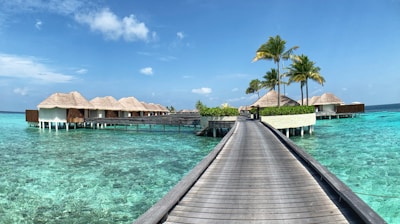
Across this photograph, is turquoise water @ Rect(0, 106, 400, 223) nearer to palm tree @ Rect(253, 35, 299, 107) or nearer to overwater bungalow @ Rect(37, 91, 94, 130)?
palm tree @ Rect(253, 35, 299, 107)

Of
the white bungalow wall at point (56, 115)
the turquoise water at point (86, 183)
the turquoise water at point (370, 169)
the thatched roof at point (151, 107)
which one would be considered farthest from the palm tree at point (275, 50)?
the thatched roof at point (151, 107)

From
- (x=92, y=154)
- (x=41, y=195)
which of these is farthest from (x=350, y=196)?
(x=92, y=154)

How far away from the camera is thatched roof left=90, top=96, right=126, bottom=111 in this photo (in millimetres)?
39688

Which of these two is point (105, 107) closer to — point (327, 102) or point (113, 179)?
point (113, 179)

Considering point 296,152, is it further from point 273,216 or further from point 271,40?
point 271,40

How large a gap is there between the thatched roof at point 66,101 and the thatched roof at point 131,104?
9817 millimetres

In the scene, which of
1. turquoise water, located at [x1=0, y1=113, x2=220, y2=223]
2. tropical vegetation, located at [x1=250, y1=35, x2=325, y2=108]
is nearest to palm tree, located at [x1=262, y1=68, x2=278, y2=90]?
tropical vegetation, located at [x1=250, y1=35, x2=325, y2=108]

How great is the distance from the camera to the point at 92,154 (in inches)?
633

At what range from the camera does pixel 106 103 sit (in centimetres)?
4116

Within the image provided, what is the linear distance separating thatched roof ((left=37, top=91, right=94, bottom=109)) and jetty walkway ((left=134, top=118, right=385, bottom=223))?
3155cm

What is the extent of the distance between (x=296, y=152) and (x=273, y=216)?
5096 mm

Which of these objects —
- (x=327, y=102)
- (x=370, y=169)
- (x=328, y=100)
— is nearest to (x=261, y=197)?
(x=370, y=169)

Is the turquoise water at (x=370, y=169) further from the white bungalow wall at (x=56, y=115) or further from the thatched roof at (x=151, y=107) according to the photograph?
the thatched roof at (x=151, y=107)

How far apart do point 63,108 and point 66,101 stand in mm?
971
